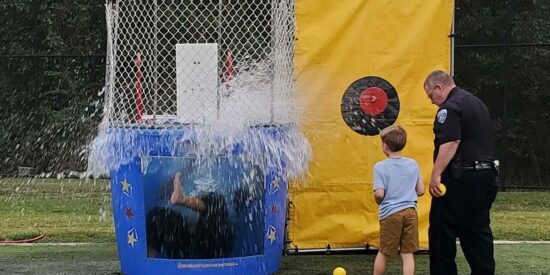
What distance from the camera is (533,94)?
14586 millimetres

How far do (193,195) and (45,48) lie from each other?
1213 cm

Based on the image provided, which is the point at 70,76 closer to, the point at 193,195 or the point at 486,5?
the point at 486,5

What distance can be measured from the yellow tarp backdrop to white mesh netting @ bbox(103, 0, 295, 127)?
9.8 inches

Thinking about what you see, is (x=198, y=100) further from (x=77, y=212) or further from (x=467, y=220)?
(x=77, y=212)

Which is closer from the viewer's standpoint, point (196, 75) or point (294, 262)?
point (196, 75)

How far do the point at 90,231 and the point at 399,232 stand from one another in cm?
472

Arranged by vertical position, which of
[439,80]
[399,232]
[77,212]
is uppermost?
[439,80]

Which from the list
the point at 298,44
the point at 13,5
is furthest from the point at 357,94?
the point at 13,5

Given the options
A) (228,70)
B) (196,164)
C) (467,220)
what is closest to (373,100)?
(228,70)

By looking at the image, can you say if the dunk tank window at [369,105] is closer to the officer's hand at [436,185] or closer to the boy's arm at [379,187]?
the boy's arm at [379,187]

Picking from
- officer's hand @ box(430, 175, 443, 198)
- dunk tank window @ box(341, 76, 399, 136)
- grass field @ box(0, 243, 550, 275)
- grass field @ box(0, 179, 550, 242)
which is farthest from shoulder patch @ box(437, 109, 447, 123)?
grass field @ box(0, 179, 550, 242)

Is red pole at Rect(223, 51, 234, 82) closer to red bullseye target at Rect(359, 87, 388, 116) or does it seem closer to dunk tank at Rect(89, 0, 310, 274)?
dunk tank at Rect(89, 0, 310, 274)

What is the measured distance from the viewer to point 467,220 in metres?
5.41

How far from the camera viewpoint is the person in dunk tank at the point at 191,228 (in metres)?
5.49
